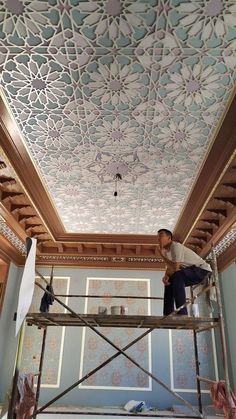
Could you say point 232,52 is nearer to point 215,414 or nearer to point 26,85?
point 26,85

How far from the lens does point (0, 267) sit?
5.25 metres

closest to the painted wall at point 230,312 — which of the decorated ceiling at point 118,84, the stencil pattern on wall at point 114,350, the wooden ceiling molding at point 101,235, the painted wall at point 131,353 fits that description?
the wooden ceiling molding at point 101,235

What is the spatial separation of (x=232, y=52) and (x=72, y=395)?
17.7 feet

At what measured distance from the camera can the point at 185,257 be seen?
8.98 ft

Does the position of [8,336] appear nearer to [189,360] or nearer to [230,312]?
[189,360]

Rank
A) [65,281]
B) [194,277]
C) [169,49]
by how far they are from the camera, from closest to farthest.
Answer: [169,49] → [194,277] → [65,281]

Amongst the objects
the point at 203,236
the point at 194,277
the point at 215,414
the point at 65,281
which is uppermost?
the point at 203,236

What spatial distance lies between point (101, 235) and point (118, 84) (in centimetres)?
331

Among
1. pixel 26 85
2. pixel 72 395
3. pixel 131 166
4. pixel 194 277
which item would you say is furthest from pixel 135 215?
pixel 72 395

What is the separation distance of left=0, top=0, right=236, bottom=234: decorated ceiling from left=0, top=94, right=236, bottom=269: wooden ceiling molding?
124 millimetres

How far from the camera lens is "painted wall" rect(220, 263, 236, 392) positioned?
4.45m

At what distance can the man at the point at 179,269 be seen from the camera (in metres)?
2.67

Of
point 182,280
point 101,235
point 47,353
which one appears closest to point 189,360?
point 47,353

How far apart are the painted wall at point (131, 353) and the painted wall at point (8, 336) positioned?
20 mm
